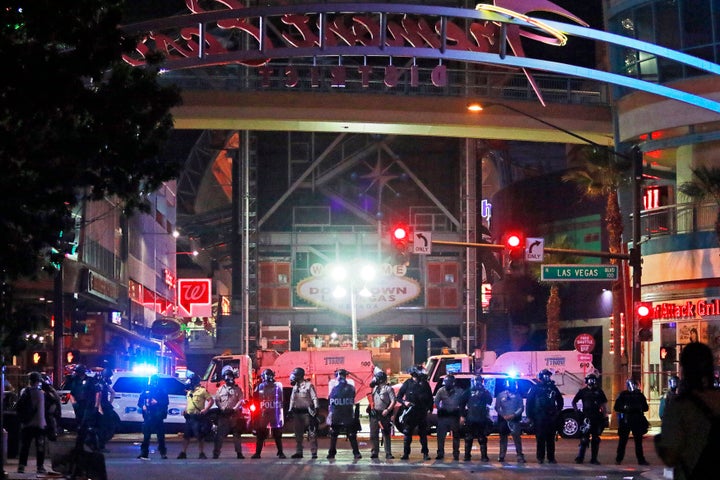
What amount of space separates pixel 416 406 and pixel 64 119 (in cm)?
1053

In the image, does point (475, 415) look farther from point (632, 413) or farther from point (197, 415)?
point (197, 415)

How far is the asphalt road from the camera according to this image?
69.3 ft

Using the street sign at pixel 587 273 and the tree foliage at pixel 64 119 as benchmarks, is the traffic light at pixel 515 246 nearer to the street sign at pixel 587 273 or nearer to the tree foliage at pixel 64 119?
the street sign at pixel 587 273

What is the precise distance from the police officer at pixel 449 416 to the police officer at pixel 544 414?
140 centimetres

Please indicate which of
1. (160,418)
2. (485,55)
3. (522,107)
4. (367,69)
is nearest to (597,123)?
(522,107)

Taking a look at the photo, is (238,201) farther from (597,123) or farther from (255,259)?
(597,123)

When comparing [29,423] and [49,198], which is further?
[29,423]

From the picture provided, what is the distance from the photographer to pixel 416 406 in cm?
2541

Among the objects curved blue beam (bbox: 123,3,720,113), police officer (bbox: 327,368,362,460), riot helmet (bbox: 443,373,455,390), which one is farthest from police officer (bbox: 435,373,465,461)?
curved blue beam (bbox: 123,3,720,113)

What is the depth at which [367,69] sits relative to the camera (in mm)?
31047

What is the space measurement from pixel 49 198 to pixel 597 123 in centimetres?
2871

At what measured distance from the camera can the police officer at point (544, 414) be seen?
24484 millimetres

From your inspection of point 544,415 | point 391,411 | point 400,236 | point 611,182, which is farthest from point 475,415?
point 611,182

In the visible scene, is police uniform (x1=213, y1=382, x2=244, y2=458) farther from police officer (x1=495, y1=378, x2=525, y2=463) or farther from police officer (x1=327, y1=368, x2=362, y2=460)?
police officer (x1=495, y1=378, x2=525, y2=463)
